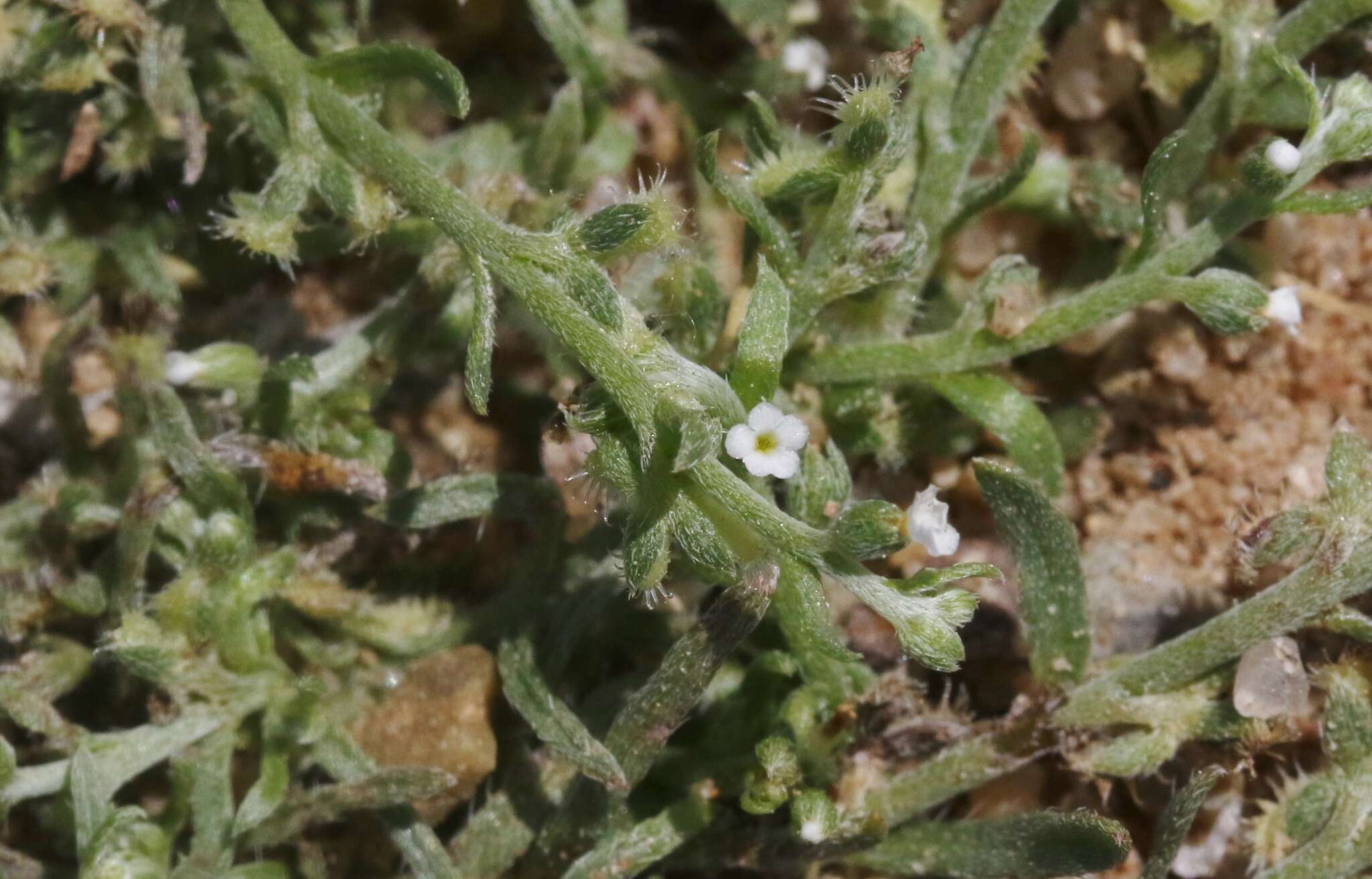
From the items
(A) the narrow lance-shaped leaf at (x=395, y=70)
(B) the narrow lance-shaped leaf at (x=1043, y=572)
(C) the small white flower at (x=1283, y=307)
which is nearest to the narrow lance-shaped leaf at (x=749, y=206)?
(A) the narrow lance-shaped leaf at (x=395, y=70)

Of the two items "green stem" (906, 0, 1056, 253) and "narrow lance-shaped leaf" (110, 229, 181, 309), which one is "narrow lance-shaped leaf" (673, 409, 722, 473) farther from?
"narrow lance-shaped leaf" (110, 229, 181, 309)

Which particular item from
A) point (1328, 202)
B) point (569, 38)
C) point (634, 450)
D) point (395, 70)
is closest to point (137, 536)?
point (395, 70)

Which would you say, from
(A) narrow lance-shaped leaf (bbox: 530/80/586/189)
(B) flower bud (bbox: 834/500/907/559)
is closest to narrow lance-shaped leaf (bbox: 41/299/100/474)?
(A) narrow lance-shaped leaf (bbox: 530/80/586/189)

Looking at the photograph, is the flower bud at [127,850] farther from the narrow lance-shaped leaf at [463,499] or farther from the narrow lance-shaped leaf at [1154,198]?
the narrow lance-shaped leaf at [1154,198]

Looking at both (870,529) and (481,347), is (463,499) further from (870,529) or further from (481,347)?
(870,529)

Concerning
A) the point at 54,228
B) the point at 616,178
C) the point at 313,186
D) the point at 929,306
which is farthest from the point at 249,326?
the point at 929,306

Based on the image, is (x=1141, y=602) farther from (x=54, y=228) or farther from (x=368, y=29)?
(x=54, y=228)
